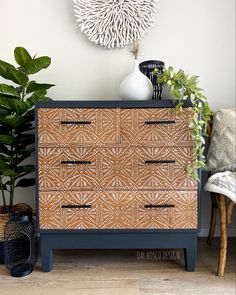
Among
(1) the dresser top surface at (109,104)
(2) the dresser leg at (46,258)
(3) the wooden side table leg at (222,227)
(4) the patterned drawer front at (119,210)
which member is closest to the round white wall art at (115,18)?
(1) the dresser top surface at (109,104)

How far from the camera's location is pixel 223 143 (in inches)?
71.6

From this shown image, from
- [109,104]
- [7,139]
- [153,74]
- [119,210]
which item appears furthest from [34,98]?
[119,210]

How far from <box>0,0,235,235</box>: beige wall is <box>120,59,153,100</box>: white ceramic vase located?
15.1 inches

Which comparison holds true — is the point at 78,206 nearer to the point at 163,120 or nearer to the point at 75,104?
the point at 75,104

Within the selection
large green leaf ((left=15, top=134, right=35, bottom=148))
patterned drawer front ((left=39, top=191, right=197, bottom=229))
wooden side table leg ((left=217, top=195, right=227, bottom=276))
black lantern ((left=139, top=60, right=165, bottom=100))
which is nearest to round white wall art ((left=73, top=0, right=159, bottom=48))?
black lantern ((left=139, top=60, right=165, bottom=100))

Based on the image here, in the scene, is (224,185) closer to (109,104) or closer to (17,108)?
(109,104)

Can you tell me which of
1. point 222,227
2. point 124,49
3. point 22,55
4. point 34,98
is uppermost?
point 124,49

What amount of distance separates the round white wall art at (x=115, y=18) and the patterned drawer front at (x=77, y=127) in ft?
2.33

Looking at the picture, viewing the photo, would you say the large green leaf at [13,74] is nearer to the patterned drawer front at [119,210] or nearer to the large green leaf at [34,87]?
the large green leaf at [34,87]

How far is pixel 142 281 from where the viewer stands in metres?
1.60

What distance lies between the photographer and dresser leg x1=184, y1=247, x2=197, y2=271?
5.50 ft

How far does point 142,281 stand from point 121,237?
0.25 m

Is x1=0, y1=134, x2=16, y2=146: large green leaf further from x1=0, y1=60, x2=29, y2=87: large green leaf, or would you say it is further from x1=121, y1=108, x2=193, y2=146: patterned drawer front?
x1=121, y1=108, x2=193, y2=146: patterned drawer front

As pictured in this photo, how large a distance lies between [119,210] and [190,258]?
1.61 ft
